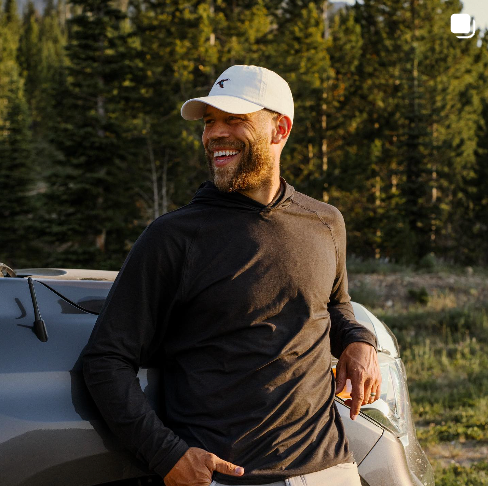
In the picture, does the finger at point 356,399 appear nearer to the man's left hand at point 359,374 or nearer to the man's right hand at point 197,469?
the man's left hand at point 359,374

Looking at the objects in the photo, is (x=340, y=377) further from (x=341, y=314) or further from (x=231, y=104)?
(x=231, y=104)

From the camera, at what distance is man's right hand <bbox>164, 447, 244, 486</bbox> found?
172cm

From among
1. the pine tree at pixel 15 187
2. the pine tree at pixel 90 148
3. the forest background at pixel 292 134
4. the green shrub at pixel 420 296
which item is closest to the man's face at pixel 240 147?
the green shrub at pixel 420 296

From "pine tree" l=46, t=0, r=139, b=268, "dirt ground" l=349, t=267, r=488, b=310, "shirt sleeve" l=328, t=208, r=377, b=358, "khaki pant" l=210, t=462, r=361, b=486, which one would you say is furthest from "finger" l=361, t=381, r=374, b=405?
"pine tree" l=46, t=0, r=139, b=268

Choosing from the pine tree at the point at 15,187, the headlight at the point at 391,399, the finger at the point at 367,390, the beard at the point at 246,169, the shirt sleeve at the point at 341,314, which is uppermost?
the beard at the point at 246,169

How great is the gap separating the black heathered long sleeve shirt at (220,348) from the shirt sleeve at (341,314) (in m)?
0.30

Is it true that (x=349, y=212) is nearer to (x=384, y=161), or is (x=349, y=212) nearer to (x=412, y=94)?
(x=384, y=161)

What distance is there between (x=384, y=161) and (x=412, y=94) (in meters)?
3.29

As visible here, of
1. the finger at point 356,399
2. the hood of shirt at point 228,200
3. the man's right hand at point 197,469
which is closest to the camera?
the man's right hand at point 197,469

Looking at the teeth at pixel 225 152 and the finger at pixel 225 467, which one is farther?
the teeth at pixel 225 152

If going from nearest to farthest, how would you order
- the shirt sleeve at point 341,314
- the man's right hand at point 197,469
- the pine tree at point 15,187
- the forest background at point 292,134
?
the man's right hand at point 197,469 < the shirt sleeve at point 341,314 < the forest background at point 292,134 < the pine tree at point 15,187

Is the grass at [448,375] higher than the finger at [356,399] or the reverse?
the reverse

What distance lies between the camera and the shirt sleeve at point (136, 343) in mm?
1726

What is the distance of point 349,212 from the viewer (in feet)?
85.0
